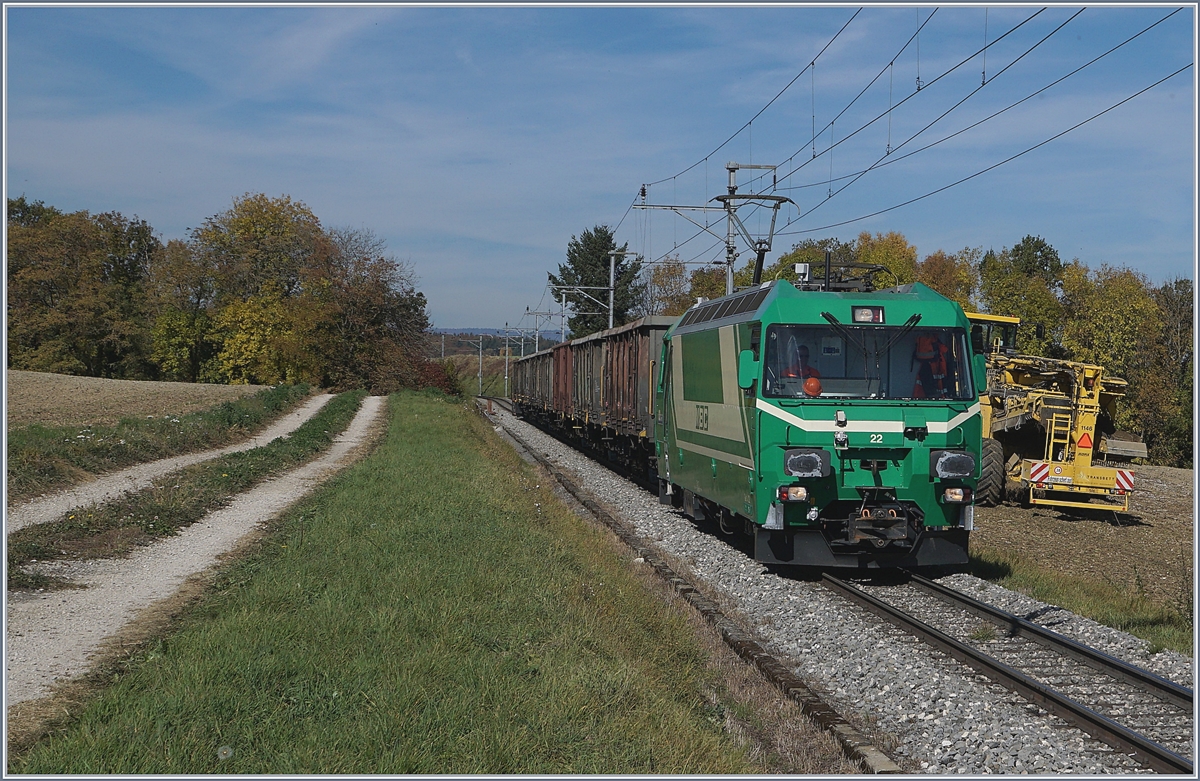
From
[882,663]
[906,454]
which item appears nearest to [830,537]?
[906,454]

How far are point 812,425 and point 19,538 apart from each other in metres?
8.98

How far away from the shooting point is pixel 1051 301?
65.5 metres

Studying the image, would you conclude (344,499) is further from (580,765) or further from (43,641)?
→ (580,765)

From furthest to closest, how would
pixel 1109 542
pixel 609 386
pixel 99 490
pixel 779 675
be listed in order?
pixel 609 386
pixel 1109 542
pixel 99 490
pixel 779 675

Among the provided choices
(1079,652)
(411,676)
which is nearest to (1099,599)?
(1079,652)

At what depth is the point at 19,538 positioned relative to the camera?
11047 mm

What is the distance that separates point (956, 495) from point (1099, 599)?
6.44 feet

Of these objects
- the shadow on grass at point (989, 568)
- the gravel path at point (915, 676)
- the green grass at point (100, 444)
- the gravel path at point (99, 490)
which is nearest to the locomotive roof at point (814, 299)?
the gravel path at point (915, 676)

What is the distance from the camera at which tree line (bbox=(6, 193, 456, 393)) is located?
201 ft

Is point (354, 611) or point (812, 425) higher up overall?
point (812, 425)

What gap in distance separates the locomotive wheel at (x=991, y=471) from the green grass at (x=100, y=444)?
17.1 meters

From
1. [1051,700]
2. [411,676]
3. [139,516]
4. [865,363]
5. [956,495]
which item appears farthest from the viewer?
[139,516]

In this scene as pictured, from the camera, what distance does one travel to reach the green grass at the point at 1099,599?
9.16 meters

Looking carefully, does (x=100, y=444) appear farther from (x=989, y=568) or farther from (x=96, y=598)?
(x=989, y=568)
